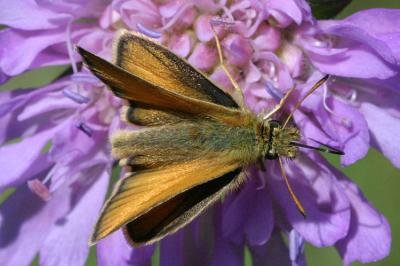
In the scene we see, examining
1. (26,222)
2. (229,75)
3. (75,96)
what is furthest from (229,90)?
(26,222)

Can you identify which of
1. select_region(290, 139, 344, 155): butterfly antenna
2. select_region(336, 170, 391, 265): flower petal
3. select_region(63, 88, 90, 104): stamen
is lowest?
select_region(336, 170, 391, 265): flower petal

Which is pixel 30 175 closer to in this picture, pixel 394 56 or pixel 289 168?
pixel 289 168

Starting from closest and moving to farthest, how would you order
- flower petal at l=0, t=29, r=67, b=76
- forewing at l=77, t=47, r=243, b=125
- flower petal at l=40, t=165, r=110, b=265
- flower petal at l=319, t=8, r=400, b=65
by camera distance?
forewing at l=77, t=47, r=243, b=125
flower petal at l=319, t=8, r=400, b=65
flower petal at l=0, t=29, r=67, b=76
flower petal at l=40, t=165, r=110, b=265

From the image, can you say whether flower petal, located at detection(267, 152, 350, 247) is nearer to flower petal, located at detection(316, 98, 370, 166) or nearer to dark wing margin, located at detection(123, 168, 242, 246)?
flower petal, located at detection(316, 98, 370, 166)

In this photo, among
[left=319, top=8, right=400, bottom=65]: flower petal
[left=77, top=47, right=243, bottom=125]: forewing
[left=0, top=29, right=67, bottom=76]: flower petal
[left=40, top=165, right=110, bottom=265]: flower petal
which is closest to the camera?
[left=77, top=47, right=243, bottom=125]: forewing

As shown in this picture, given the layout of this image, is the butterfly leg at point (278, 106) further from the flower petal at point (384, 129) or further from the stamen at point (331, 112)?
the flower petal at point (384, 129)

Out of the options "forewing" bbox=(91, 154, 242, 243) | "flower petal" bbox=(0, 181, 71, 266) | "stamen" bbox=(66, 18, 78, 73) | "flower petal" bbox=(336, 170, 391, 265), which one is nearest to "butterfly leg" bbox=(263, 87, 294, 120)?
"forewing" bbox=(91, 154, 242, 243)

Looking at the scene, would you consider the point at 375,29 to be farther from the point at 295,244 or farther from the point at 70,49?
the point at 70,49
